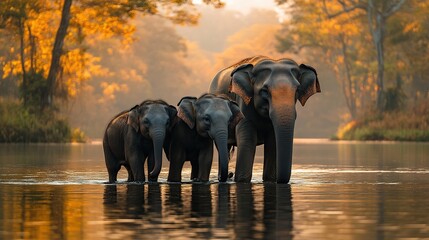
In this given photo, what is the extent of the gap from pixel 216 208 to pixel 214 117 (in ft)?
18.1

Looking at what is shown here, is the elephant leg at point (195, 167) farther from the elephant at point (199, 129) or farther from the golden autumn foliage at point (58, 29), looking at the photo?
the golden autumn foliage at point (58, 29)

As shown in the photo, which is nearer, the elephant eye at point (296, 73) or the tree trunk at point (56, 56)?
the elephant eye at point (296, 73)

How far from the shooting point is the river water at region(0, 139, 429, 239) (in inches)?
444

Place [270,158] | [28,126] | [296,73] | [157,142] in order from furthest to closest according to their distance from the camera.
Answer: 1. [28,126]
2. [270,158]
3. [296,73]
4. [157,142]

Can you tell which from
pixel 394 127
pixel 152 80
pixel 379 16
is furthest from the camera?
pixel 152 80

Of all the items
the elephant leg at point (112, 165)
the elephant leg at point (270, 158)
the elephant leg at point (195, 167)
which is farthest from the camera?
the elephant leg at point (112, 165)

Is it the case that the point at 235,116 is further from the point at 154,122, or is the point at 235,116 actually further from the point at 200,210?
the point at 200,210

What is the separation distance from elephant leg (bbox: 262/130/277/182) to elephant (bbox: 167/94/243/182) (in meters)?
0.88

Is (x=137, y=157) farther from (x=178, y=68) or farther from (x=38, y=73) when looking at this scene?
(x=178, y=68)

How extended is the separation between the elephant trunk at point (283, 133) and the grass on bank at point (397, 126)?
4019 cm

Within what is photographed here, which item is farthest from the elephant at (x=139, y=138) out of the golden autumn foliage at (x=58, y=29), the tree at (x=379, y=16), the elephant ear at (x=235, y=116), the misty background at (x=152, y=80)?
the misty background at (x=152, y=80)

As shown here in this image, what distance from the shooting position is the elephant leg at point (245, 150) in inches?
805

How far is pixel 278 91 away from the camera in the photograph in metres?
19.4

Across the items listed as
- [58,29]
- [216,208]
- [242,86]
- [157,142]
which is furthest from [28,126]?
[216,208]
